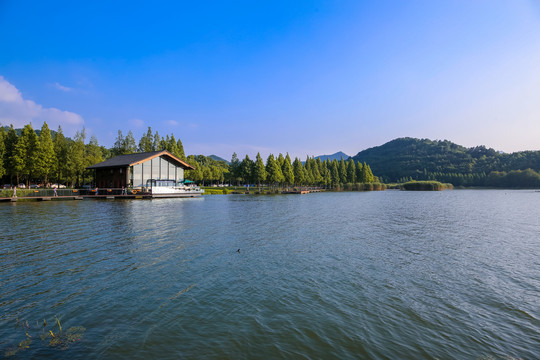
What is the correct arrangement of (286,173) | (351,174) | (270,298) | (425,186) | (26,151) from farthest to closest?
(351,174)
(425,186)
(286,173)
(26,151)
(270,298)

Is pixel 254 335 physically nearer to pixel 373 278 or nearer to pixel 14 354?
pixel 14 354

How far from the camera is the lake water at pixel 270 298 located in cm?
586

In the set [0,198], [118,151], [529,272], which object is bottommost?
[529,272]

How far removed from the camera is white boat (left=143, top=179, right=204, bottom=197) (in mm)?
56362

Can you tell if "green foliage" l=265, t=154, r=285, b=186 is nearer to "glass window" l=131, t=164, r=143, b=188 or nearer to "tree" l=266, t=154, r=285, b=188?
"tree" l=266, t=154, r=285, b=188

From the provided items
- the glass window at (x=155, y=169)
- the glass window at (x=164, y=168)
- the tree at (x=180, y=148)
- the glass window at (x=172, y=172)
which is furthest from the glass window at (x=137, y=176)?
the tree at (x=180, y=148)

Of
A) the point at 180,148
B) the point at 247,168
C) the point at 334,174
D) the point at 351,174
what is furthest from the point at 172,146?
A: the point at 351,174

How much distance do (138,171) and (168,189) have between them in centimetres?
703

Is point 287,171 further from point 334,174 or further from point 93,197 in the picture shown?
point 93,197

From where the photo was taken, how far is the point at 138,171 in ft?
184

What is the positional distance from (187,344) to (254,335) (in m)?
1.46

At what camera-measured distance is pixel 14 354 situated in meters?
5.39

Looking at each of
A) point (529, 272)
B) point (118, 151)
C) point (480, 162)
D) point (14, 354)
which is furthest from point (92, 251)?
point (480, 162)

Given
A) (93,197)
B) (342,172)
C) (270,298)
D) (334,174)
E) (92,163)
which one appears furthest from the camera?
(342,172)
